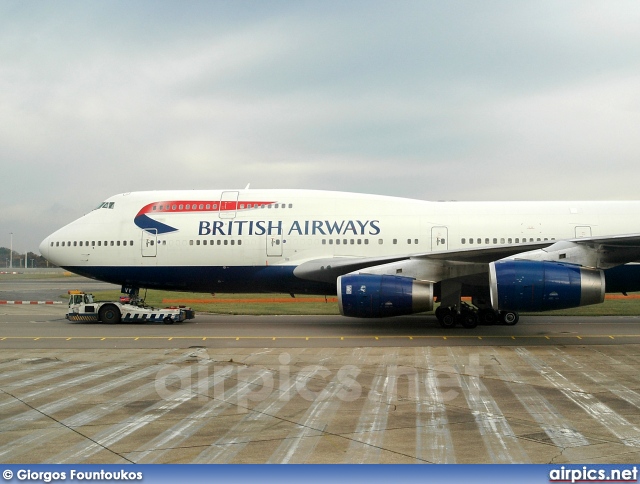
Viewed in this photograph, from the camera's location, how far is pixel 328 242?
856 inches

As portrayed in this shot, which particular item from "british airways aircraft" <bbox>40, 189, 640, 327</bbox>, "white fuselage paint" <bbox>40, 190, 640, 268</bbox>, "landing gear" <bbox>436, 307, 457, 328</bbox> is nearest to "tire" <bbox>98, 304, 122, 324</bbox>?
"british airways aircraft" <bbox>40, 189, 640, 327</bbox>

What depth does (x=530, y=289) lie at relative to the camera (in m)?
16.3

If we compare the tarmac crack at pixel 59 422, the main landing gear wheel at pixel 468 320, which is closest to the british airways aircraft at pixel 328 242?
the main landing gear wheel at pixel 468 320

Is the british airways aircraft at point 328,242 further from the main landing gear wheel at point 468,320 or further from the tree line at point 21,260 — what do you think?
the tree line at point 21,260

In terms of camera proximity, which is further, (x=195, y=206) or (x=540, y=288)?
(x=195, y=206)

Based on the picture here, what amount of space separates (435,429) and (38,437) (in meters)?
5.12

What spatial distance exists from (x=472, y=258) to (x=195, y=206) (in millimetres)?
10637

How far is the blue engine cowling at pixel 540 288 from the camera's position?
16.3 m

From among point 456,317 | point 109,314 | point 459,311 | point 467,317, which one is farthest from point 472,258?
point 109,314

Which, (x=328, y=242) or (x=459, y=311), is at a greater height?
(x=328, y=242)

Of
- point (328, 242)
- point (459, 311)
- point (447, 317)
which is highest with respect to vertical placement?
point (328, 242)

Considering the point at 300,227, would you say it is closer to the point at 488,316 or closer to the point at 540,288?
the point at 488,316

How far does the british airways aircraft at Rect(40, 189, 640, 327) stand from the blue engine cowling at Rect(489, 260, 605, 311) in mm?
2009

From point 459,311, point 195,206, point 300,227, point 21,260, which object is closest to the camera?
point 459,311
